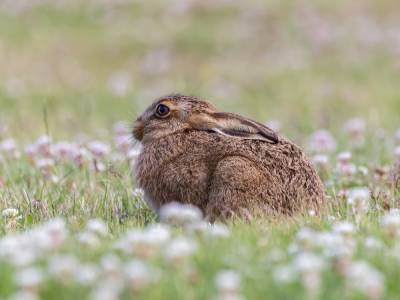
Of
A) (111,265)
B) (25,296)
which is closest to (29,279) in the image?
(25,296)

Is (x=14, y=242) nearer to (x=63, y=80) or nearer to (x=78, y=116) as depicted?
(x=78, y=116)

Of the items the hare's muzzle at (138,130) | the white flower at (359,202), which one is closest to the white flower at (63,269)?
the white flower at (359,202)

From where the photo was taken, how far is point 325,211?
6.09 m

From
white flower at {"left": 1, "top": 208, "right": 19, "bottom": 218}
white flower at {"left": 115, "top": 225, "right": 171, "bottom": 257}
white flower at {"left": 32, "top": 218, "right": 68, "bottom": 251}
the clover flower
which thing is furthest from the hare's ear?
the clover flower

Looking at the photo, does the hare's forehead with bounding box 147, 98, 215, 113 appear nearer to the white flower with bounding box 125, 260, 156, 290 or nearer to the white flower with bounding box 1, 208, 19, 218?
the white flower with bounding box 1, 208, 19, 218

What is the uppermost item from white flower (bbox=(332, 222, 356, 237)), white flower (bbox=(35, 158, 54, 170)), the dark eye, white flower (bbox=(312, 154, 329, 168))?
the dark eye

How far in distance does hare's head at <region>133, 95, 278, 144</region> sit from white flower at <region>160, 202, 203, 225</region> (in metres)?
0.65

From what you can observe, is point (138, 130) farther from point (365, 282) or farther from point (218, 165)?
point (365, 282)

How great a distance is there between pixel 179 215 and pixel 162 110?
6.22ft

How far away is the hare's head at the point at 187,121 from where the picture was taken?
631 centimetres

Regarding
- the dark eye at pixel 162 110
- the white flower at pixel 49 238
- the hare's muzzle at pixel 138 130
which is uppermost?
the dark eye at pixel 162 110

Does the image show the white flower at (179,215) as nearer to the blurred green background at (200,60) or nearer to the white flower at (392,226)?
the white flower at (392,226)

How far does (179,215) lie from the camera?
498 centimetres

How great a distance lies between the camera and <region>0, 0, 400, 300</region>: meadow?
13.0ft
